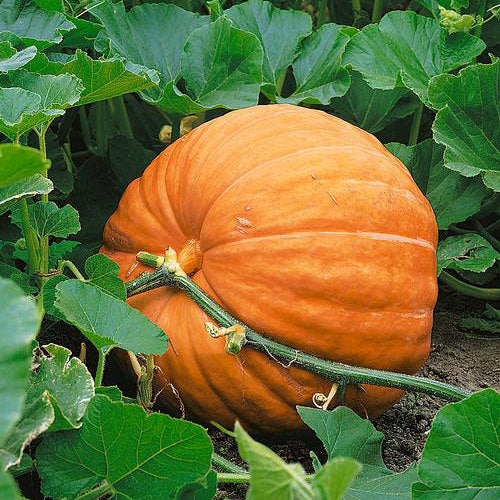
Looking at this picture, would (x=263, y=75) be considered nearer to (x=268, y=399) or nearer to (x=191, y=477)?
(x=268, y=399)

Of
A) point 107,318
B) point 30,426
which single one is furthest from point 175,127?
point 30,426

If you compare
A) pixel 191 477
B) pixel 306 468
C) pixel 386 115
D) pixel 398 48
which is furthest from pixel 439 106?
pixel 191 477

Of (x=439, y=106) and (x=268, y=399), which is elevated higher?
(x=439, y=106)

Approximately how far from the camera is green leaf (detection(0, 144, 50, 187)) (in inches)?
30.2

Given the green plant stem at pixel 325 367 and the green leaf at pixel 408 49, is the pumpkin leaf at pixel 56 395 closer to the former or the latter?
the green plant stem at pixel 325 367

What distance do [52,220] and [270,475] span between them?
0.81 m

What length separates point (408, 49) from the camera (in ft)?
6.26

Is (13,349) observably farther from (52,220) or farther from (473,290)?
(473,290)

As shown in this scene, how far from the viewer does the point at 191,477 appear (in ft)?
3.37

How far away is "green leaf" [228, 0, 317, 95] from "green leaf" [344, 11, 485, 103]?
13cm

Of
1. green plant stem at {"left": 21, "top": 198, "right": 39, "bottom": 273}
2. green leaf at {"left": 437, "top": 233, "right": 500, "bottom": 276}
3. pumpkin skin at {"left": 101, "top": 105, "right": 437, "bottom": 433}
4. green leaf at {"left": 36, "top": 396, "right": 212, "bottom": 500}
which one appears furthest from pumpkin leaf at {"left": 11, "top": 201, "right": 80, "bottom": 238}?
green leaf at {"left": 437, "top": 233, "right": 500, "bottom": 276}

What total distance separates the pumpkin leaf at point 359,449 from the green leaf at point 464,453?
0.12 meters

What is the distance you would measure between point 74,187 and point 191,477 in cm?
115

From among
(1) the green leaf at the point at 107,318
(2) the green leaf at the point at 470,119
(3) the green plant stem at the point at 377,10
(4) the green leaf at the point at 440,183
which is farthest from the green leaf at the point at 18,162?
(3) the green plant stem at the point at 377,10
